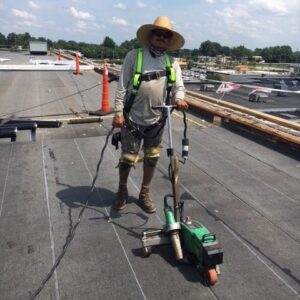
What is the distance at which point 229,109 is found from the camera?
10000 mm

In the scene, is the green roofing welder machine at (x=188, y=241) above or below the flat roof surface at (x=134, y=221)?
above

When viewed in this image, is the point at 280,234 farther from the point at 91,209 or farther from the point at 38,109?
the point at 38,109

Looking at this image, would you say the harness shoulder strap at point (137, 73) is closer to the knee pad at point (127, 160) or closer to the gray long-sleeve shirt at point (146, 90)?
the gray long-sleeve shirt at point (146, 90)

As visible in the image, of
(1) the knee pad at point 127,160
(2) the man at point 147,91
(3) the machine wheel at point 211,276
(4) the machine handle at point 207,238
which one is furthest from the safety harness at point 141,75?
(3) the machine wheel at point 211,276

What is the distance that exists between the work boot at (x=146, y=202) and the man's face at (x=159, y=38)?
1717 mm

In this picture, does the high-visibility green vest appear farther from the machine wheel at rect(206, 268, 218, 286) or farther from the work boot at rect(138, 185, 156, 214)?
the machine wheel at rect(206, 268, 218, 286)

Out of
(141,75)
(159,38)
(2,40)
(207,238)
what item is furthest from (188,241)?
(2,40)

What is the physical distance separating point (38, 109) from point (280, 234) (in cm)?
823

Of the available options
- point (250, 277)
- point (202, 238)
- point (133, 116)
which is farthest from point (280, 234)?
point (133, 116)

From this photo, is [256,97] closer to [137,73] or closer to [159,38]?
[159,38]

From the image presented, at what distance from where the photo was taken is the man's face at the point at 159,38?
3.98 m

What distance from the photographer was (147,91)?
4.07 metres

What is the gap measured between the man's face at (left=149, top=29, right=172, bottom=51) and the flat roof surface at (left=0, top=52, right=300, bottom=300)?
199 cm

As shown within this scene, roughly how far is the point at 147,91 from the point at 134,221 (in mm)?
1516
